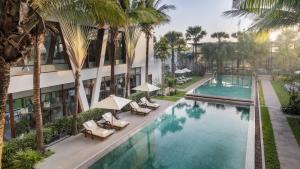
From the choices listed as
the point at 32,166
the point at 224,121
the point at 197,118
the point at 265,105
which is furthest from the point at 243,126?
the point at 32,166

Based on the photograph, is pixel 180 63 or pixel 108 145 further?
pixel 180 63

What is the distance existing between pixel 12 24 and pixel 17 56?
0.63m

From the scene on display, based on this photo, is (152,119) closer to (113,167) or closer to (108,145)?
(108,145)

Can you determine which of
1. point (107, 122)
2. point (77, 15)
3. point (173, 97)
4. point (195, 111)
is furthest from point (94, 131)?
point (173, 97)

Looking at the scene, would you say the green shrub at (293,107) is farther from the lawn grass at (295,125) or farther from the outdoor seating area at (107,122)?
the outdoor seating area at (107,122)

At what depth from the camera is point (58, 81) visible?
1433 cm

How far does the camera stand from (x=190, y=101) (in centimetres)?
2472

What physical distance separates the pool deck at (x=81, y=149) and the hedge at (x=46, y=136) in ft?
2.09

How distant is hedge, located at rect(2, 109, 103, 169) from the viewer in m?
9.66

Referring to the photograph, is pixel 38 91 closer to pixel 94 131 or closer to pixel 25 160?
pixel 25 160

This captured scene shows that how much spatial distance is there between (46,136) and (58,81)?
12.9 feet

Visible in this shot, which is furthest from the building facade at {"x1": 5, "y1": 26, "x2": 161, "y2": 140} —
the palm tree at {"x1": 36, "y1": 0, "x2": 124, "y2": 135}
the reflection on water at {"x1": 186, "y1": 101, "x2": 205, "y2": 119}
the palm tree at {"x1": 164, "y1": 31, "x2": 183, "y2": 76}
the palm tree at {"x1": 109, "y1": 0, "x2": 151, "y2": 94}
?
the palm tree at {"x1": 164, "y1": 31, "x2": 183, "y2": 76}

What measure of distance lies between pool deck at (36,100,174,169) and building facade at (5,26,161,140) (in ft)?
8.93

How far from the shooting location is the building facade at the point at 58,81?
1227 cm
